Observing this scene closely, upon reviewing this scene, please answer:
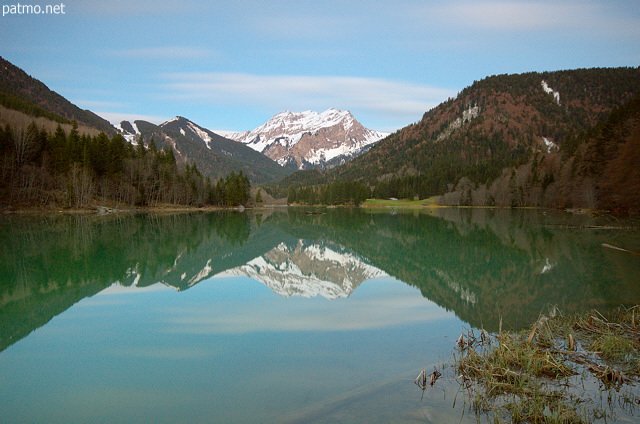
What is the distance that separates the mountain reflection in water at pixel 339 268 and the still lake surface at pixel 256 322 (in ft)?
0.38

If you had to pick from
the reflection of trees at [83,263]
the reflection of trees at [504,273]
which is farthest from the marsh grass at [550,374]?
the reflection of trees at [83,263]

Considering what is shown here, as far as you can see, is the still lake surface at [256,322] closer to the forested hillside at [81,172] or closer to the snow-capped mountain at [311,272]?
the snow-capped mountain at [311,272]

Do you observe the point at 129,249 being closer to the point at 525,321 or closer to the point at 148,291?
the point at 148,291

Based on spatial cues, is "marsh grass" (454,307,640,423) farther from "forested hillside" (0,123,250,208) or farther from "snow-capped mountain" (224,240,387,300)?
"forested hillside" (0,123,250,208)

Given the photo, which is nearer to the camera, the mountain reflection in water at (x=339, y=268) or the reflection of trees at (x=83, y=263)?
the reflection of trees at (x=83, y=263)

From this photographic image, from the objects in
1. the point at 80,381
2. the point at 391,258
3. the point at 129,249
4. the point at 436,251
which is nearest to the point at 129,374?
the point at 80,381

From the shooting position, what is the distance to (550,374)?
Answer: 24.8 feet

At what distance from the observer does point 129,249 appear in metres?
27.2

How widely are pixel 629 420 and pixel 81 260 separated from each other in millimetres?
23887

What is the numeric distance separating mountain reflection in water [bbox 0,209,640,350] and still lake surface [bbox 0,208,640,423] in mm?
115

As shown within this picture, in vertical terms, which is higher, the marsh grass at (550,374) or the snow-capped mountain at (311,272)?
the marsh grass at (550,374)

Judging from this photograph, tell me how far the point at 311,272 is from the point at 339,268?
159cm

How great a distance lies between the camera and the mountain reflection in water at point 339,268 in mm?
13945

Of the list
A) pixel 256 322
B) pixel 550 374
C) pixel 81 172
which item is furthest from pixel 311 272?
pixel 81 172
